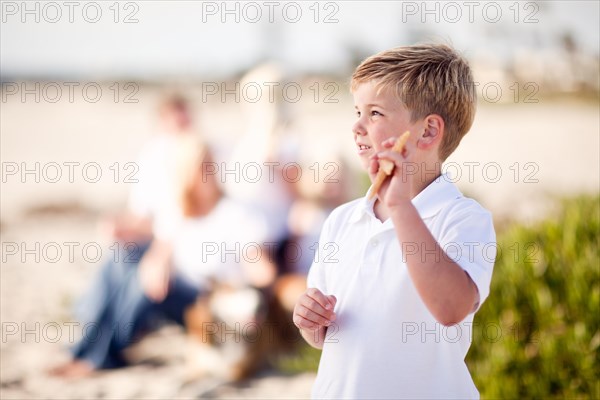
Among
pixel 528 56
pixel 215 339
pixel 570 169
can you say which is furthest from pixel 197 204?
pixel 528 56

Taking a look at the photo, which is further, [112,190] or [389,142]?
[112,190]

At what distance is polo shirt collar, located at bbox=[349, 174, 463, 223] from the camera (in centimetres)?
177

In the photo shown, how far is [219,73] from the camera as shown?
60.7 ft

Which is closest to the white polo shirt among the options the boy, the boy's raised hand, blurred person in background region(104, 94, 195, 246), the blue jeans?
the boy

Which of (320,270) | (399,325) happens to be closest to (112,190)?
(320,270)

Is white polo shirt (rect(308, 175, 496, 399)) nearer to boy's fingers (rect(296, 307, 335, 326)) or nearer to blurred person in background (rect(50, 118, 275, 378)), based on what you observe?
boy's fingers (rect(296, 307, 335, 326))

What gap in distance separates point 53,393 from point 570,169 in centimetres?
897

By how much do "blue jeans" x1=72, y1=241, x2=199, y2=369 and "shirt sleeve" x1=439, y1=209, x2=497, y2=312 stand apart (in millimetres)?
3289

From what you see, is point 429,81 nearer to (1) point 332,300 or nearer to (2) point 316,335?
(1) point 332,300

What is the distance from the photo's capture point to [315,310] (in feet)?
5.72

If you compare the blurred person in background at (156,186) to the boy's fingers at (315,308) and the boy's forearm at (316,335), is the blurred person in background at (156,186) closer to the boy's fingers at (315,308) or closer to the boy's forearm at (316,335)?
the boy's forearm at (316,335)

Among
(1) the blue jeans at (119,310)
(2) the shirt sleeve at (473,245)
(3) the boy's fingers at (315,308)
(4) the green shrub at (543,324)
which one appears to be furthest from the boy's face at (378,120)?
(1) the blue jeans at (119,310)

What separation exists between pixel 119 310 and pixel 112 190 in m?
6.44

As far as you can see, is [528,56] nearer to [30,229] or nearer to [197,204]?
[30,229]
